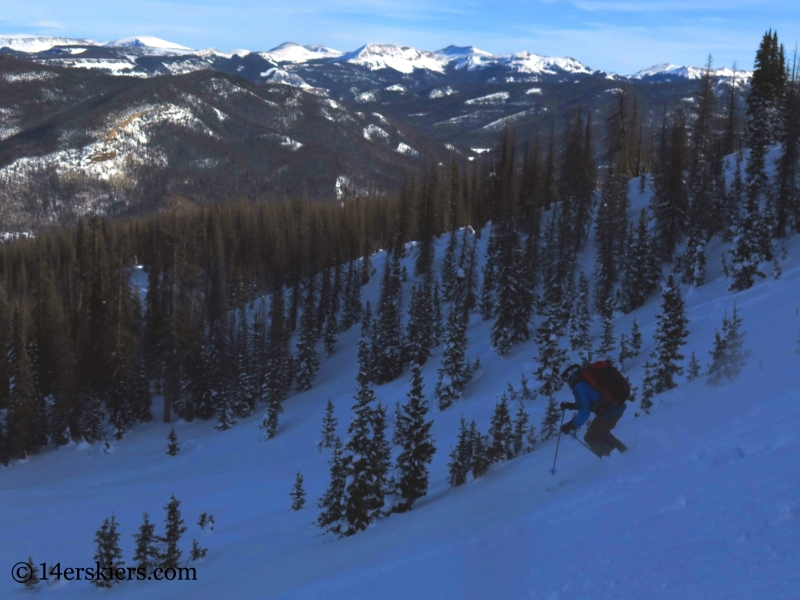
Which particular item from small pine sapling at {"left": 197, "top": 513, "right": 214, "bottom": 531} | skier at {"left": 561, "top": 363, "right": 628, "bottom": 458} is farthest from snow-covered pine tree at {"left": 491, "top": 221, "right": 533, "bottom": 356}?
skier at {"left": 561, "top": 363, "right": 628, "bottom": 458}

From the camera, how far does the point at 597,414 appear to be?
34.3 ft

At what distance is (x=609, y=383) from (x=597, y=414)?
1.78 feet

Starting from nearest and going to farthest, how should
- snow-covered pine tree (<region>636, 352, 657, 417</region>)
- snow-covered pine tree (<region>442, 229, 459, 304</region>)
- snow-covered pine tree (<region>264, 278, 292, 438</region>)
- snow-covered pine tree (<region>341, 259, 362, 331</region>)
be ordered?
snow-covered pine tree (<region>636, 352, 657, 417</region>) → snow-covered pine tree (<region>264, 278, 292, 438</region>) → snow-covered pine tree (<region>442, 229, 459, 304</region>) → snow-covered pine tree (<region>341, 259, 362, 331</region>)

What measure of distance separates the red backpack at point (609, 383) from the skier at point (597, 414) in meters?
0.05

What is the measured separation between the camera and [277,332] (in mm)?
57281

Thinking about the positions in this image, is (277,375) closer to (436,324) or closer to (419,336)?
(419,336)

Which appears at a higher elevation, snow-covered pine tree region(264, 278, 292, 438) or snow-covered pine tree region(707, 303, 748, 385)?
snow-covered pine tree region(707, 303, 748, 385)

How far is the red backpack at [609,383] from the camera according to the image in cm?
1033

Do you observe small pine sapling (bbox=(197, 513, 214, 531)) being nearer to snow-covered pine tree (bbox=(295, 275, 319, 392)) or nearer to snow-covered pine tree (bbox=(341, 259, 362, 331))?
snow-covered pine tree (bbox=(295, 275, 319, 392))

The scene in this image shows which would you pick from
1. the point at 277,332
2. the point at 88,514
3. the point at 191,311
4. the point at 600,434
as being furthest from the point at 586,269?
the point at 600,434

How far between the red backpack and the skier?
0.18ft

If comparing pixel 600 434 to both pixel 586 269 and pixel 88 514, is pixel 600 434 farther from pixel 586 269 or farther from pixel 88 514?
pixel 586 269

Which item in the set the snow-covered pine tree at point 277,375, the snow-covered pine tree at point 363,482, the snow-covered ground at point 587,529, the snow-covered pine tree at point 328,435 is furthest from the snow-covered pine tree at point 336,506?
the snow-covered pine tree at point 277,375

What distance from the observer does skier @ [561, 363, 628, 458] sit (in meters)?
10.4
